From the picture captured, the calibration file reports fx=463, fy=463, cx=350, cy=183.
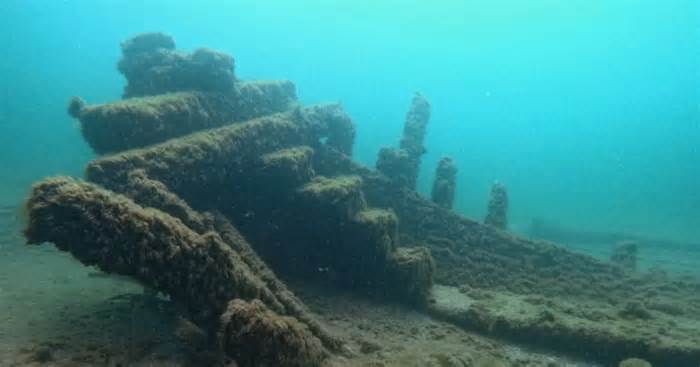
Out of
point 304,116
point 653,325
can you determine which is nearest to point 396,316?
point 653,325

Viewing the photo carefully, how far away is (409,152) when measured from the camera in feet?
56.1

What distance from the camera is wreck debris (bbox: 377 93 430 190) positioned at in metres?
14.8

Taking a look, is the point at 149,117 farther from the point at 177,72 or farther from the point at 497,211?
the point at 497,211

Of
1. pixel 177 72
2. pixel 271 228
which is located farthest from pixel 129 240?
pixel 177 72

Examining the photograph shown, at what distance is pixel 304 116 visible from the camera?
14.9 metres

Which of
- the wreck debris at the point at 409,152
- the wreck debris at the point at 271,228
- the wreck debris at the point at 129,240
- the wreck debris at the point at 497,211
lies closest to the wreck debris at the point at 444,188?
the wreck debris at the point at 271,228

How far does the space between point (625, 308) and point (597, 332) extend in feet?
6.51

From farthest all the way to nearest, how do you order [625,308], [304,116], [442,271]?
[304,116]
[442,271]
[625,308]

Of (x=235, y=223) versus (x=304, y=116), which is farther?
(x=304, y=116)

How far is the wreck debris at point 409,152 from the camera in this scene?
14.8m

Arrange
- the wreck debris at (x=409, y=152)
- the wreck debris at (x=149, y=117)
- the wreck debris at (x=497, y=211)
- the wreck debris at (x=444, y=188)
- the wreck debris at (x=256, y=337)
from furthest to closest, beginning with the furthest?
the wreck debris at (x=497, y=211)
the wreck debris at (x=444, y=188)
the wreck debris at (x=409, y=152)
the wreck debris at (x=149, y=117)
the wreck debris at (x=256, y=337)

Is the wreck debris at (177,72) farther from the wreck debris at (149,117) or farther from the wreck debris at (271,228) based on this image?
Result: the wreck debris at (149,117)

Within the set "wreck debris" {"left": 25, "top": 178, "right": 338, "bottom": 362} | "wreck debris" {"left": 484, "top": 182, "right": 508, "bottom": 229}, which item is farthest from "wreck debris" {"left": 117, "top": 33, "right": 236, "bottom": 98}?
"wreck debris" {"left": 484, "top": 182, "right": 508, "bottom": 229}

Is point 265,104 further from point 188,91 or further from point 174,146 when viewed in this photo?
point 174,146
